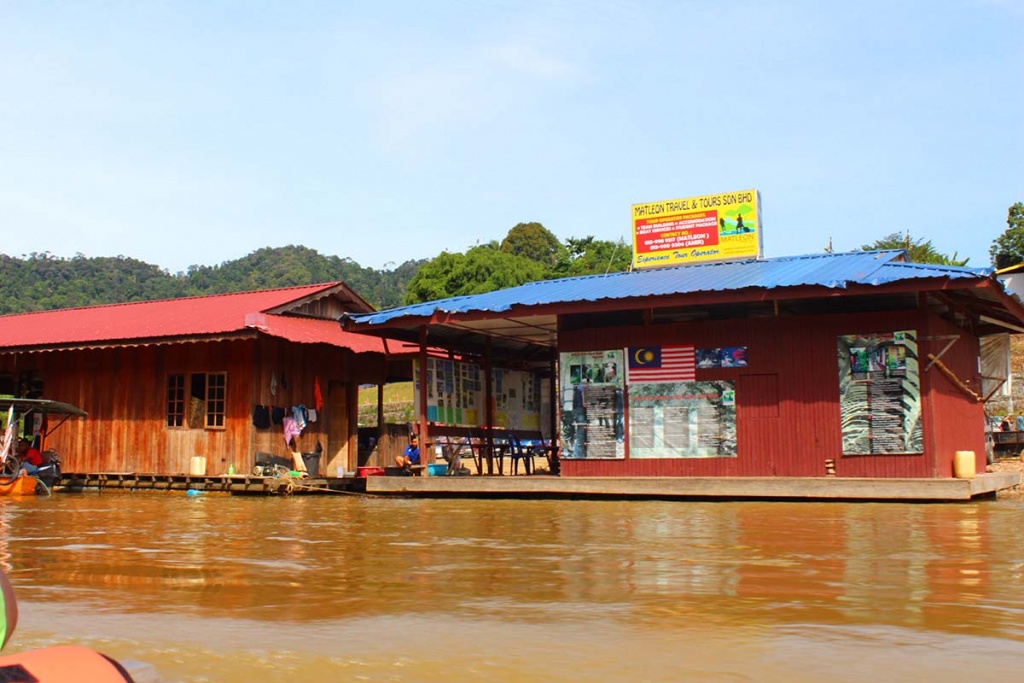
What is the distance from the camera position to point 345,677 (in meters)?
4.64

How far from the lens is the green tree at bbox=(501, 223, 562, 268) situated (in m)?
68.0

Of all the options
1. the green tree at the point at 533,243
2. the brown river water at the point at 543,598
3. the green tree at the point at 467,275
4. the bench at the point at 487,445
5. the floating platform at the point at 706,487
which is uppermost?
the green tree at the point at 533,243

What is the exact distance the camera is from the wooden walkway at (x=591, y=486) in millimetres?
14617

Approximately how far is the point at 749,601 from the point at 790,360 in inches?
419

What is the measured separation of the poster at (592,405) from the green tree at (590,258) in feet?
119

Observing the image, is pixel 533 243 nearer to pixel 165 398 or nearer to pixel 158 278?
pixel 158 278

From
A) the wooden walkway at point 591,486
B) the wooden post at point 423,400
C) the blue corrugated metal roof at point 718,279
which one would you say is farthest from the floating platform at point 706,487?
the blue corrugated metal roof at point 718,279

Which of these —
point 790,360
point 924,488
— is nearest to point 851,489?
point 924,488

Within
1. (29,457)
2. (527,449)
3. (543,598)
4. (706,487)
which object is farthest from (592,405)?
(29,457)

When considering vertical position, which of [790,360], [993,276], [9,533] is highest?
[993,276]

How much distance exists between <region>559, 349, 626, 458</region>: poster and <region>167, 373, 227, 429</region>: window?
764 centimetres

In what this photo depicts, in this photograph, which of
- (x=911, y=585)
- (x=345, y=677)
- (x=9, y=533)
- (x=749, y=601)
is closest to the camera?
(x=345, y=677)

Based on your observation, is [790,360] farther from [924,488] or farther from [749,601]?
[749,601]

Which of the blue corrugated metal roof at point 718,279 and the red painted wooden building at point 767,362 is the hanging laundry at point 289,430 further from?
the blue corrugated metal roof at point 718,279
